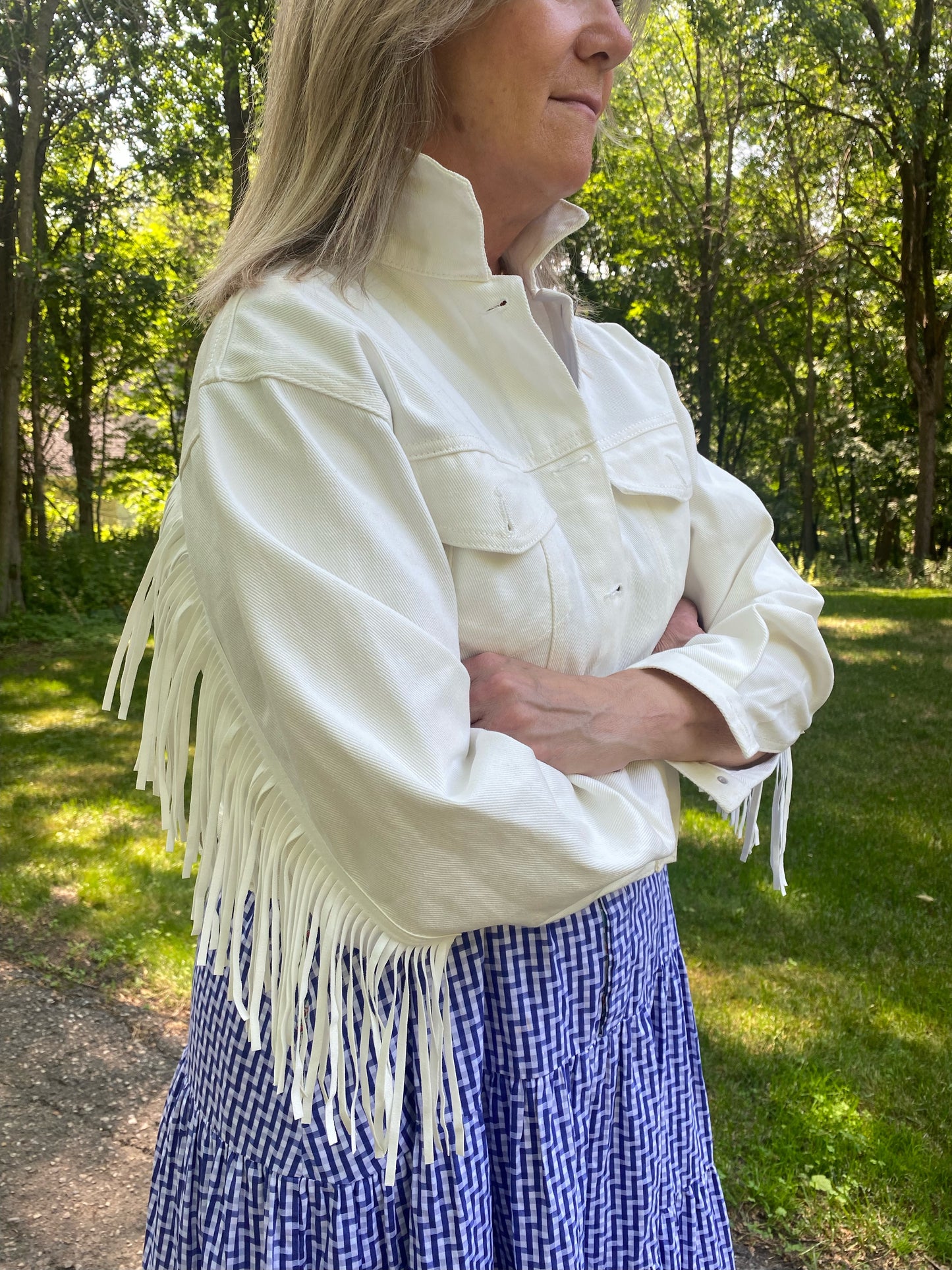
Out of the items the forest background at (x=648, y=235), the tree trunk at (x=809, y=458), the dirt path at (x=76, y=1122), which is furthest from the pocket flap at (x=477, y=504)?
the tree trunk at (x=809, y=458)

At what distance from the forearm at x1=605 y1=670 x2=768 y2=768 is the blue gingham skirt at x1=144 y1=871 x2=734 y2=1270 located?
0.67 feet

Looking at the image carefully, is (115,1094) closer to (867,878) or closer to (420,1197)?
(420,1197)

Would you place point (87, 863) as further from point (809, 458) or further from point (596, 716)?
point (809, 458)

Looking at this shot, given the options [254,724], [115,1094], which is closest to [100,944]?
[115,1094]

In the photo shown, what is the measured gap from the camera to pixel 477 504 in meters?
1.22

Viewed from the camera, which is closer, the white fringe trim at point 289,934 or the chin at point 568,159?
the white fringe trim at point 289,934

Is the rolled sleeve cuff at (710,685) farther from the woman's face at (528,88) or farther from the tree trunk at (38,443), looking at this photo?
the tree trunk at (38,443)

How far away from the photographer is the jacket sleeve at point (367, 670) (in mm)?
1009

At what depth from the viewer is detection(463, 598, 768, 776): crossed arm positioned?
1.19 m

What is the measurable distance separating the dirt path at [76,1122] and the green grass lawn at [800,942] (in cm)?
18

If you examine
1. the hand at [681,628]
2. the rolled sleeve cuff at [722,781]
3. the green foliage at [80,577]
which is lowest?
the green foliage at [80,577]

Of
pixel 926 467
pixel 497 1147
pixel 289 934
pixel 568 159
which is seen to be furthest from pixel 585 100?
pixel 926 467

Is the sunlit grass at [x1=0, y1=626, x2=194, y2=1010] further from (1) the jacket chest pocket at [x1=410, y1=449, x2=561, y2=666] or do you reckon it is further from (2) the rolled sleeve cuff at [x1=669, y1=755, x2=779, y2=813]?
(1) the jacket chest pocket at [x1=410, y1=449, x2=561, y2=666]

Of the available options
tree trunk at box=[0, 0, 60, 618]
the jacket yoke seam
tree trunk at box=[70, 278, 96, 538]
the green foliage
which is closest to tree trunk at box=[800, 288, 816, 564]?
tree trunk at box=[70, 278, 96, 538]
